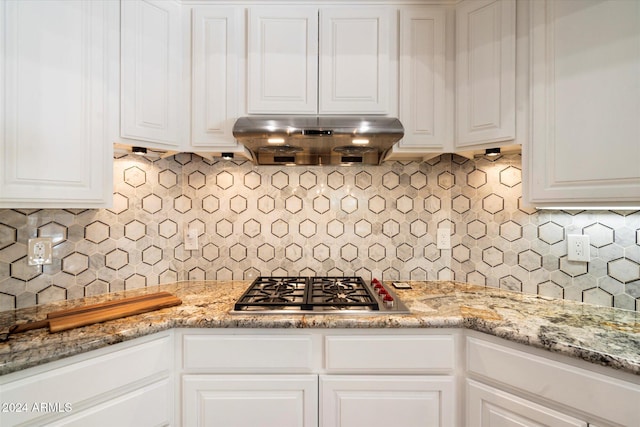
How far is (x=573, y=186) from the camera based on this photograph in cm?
113

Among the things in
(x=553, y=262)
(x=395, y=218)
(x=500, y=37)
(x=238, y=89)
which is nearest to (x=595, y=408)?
(x=553, y=262)

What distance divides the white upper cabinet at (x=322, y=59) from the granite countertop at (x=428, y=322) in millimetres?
1010

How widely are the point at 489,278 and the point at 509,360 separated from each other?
0.70 m

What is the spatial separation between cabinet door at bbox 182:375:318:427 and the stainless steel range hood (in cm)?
106

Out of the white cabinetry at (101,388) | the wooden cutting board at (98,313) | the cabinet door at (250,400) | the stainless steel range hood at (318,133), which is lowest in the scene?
the cabinet door at (250,400)

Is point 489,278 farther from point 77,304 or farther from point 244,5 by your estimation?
point 77,304

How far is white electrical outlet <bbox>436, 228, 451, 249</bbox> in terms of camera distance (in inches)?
69.9

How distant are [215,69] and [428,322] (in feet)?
5.19

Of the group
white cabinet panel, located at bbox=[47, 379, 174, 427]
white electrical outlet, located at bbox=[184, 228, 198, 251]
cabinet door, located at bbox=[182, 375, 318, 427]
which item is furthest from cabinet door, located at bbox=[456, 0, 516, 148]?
white cabinet panel, located at bbox=[47, 379, 174, 427]

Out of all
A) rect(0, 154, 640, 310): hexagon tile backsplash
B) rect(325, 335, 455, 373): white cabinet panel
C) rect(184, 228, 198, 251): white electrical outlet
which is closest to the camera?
rect(325, 335, 455, 373): white cabinet panel

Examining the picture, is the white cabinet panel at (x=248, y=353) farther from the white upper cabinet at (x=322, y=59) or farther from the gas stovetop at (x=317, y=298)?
the white upper cabinet at (x=322, y=59)

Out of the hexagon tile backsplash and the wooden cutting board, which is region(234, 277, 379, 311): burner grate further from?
the wooden cutting board

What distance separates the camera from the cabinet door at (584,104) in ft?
3.35

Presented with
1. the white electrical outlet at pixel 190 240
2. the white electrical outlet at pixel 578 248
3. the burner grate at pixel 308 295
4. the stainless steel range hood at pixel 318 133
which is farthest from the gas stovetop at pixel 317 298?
the white electrical outlet at pixel 578 248
